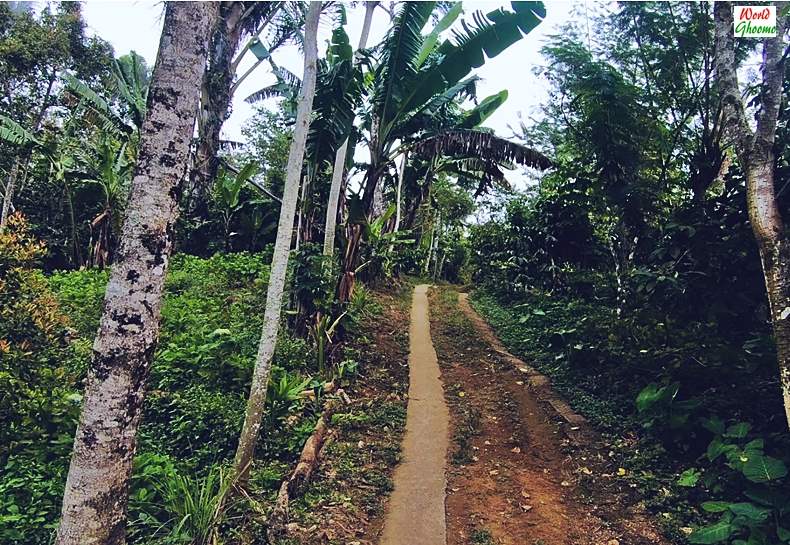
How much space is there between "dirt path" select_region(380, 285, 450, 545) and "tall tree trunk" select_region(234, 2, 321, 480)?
1.27 m

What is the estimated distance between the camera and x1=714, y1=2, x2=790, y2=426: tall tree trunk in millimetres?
2775

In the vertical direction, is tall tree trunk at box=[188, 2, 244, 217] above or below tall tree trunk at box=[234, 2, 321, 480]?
above

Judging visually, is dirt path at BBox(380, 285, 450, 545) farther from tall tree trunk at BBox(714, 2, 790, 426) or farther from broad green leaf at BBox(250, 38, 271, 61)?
broad green leaf at BBox(250, 38, 271, 61)

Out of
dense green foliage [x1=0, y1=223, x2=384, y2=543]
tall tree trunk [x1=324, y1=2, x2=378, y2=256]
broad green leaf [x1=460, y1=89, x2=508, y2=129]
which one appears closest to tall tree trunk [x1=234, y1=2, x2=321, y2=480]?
dense green foliage [x1=0, y1=223, x2=384, y2=543]

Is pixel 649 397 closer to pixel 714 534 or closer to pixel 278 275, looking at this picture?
pixel 714 534

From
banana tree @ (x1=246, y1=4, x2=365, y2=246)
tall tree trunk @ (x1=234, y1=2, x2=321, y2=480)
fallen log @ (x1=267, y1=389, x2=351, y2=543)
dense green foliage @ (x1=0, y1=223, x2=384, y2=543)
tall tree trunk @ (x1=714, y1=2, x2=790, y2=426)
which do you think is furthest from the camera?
banana tree @ (x1=246, y1=4, x2=365, y2=246)

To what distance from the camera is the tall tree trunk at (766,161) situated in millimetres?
2775

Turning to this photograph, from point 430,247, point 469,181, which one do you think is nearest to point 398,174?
point 469,181

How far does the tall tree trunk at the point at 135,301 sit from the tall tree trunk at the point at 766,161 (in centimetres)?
359

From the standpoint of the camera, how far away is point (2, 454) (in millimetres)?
3264

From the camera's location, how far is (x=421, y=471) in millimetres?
4113

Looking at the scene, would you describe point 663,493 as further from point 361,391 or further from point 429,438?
point 361,391

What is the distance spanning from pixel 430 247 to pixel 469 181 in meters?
5.30

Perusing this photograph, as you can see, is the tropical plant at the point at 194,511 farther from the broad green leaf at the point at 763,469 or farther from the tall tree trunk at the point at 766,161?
the tall tree trunk at the point at 766,161
